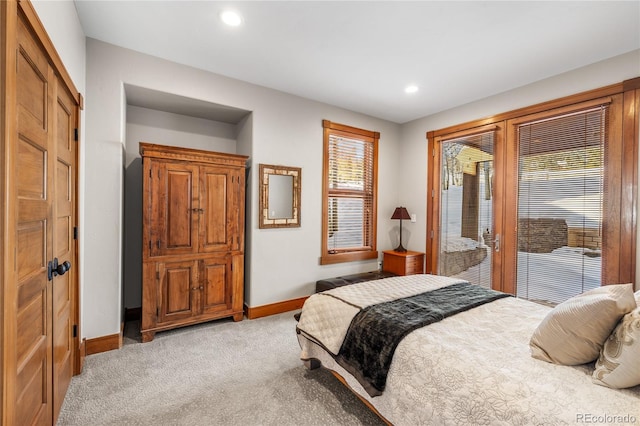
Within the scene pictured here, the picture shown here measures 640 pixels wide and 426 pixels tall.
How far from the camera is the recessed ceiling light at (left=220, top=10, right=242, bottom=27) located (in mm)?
2164

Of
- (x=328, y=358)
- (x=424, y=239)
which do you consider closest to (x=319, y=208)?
(x=424, y=239)

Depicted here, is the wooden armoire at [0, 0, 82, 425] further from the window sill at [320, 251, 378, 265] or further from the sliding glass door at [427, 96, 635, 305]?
the sliding glass door at [427, 96, 635, 305]

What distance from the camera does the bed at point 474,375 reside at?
1.05 metres

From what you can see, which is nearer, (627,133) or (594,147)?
(627,133)

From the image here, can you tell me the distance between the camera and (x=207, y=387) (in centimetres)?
208

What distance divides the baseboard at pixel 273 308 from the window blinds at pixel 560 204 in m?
2.74

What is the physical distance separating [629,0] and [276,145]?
126 inches

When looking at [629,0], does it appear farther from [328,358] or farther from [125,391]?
[125,391]

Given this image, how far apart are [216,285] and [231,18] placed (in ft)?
8.46

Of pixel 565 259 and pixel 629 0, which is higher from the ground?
pixel 629 0

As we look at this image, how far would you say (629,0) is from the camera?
1959 millimetres

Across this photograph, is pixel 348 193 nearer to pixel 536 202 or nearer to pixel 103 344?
pixel 536 202

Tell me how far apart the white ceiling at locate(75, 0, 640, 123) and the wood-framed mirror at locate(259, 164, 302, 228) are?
106 centimetres

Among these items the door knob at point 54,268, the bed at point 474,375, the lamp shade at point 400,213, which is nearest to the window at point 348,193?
the lamp shade at point 400,213
